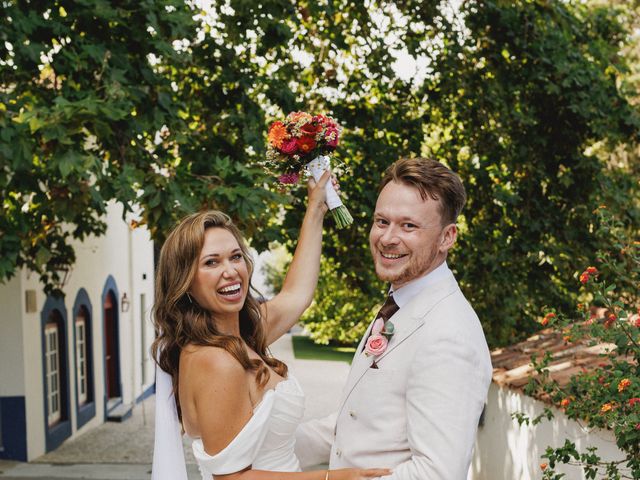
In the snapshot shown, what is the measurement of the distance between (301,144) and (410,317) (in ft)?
3.33

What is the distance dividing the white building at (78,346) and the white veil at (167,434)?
19.5 ft

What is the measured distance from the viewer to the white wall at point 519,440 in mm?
5844

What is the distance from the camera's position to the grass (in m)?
32.6

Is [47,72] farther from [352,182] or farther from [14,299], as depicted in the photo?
[14,299]

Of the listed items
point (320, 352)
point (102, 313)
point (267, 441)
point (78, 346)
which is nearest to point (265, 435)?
point (267, 441)

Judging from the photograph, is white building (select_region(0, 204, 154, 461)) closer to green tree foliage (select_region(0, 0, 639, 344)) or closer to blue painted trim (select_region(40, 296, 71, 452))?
blue painted trim (select_region(40, 296, 71, 452))

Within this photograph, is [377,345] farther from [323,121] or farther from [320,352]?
[320,352]

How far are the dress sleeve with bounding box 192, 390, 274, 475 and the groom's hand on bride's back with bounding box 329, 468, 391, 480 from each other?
16.1 inches

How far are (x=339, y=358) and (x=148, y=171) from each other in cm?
2524

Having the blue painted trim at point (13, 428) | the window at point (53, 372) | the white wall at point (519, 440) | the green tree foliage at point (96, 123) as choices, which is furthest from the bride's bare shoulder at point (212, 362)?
the window at point (53, 372)

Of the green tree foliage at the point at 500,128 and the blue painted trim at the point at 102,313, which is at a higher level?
the green tree foliage at the point at 500,128

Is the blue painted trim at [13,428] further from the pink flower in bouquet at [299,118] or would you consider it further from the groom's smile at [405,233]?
the groom's smile at [405,233]

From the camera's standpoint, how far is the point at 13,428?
1262 centimetres

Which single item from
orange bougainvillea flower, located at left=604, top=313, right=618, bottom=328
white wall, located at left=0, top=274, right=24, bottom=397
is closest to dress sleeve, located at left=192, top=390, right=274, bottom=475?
orange bougainvillea flower, located at left=604, top=313, right=618, bottom=328
